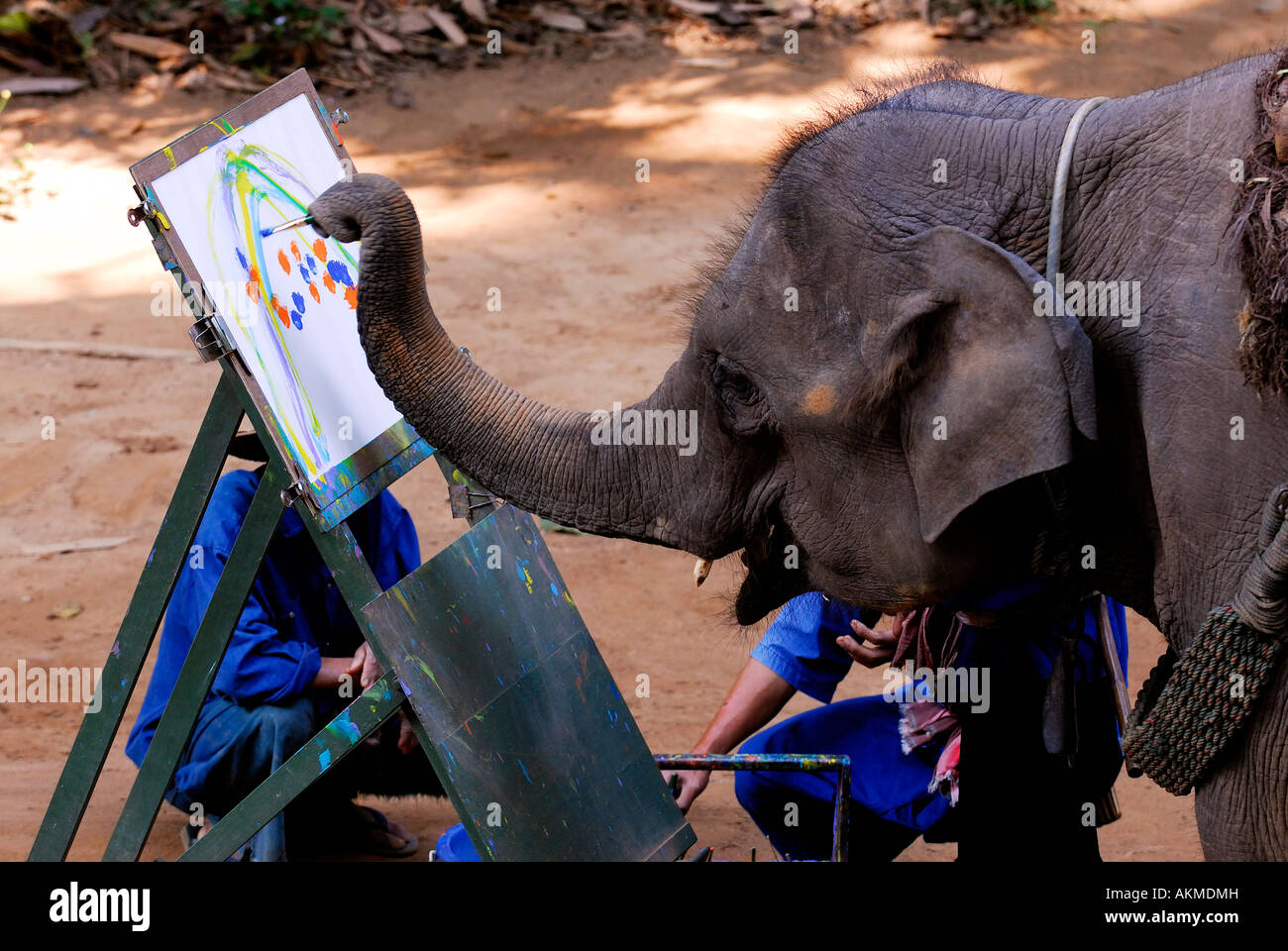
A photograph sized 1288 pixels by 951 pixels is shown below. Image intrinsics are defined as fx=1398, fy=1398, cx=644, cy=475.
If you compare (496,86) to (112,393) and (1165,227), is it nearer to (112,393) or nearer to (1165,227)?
(112,393)

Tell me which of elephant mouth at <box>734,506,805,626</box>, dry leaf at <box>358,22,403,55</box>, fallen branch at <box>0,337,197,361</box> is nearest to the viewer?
elephant mouth at <box>734,506,805,626</box>

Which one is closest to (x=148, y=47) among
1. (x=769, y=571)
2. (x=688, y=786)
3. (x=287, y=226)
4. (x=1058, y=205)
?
(x=688, y=786)

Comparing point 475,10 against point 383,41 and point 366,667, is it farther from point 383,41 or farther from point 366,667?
point 366,667

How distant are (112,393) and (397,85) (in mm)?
4889

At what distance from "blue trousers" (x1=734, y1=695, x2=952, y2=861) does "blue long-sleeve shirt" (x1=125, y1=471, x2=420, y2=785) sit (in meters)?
1.16

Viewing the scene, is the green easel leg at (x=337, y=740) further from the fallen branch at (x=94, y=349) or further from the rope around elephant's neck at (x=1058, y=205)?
the fallen branch at (x=94, y=349)

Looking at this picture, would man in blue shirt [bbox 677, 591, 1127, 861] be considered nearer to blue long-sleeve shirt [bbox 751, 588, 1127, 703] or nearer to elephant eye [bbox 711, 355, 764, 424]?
blue long-sleeve shirt [bbox 751, 588, 1127, 703]

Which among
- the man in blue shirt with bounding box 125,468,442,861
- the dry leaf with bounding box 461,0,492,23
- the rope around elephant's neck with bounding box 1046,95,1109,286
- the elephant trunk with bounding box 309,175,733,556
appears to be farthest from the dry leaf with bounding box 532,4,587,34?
the rope around elephant's neck with bounding box 1046,95,1109,286

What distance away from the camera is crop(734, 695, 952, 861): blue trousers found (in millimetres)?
3439

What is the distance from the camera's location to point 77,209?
8.66 metres

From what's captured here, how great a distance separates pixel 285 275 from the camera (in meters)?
3.07

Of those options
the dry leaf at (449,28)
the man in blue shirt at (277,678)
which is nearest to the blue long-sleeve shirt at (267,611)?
the man in blue shirt at (277,678)

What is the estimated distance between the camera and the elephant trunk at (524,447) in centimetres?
239
